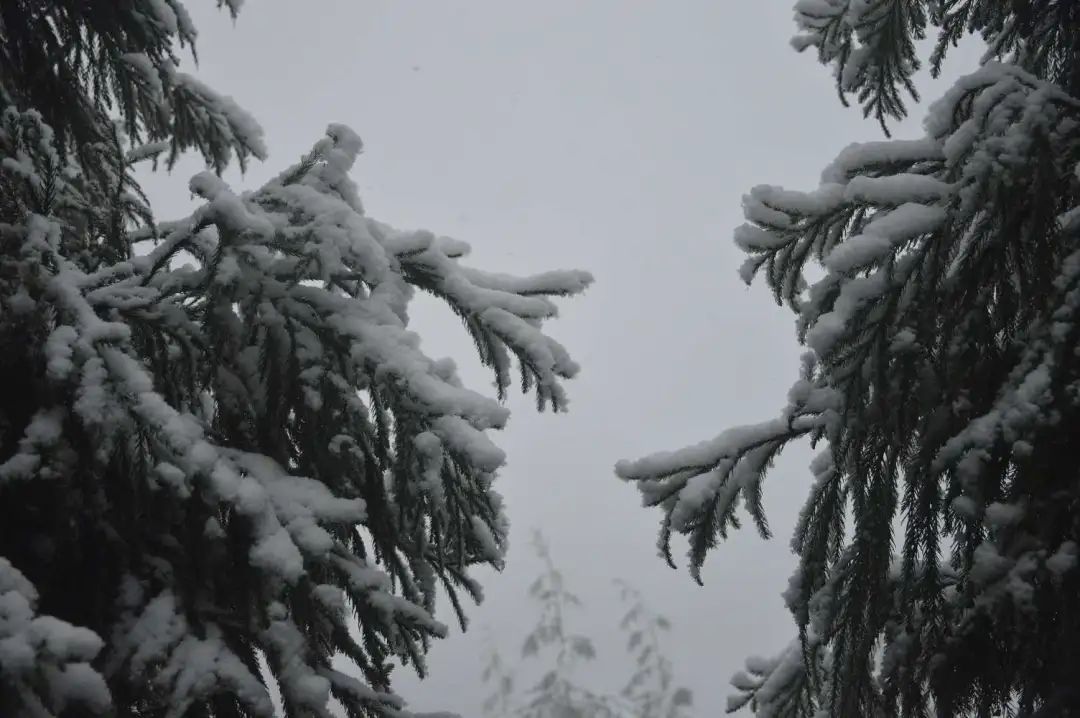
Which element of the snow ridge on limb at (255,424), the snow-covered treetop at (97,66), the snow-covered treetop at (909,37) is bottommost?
the snow ridge on limb at (255,424)

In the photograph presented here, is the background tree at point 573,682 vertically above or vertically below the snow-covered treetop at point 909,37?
above

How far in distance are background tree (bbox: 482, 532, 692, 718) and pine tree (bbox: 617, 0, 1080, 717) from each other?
60.7 feet

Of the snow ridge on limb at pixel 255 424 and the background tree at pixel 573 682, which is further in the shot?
the background tree at pixel 573 682

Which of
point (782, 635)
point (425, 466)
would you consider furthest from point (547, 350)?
point (782, 635)

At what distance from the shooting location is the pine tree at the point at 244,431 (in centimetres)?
185

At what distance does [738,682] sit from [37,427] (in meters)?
3.13

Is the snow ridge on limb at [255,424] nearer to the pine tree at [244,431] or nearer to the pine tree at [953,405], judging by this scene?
the pine tree at [244,431]

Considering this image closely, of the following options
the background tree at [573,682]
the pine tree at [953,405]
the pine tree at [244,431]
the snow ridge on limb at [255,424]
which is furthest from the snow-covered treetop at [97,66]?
the background tree at [573,682]

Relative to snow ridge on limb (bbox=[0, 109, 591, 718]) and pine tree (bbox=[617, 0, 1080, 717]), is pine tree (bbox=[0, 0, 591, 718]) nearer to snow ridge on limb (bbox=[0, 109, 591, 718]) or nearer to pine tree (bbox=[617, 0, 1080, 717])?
snow ridge on limb (bbox=[0, 109, 591, 718])

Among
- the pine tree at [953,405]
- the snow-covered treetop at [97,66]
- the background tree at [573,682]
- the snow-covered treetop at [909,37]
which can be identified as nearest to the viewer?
the pine tree at [953,405]

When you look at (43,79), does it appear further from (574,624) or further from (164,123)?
(574,624)

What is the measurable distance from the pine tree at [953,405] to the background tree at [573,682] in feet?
60.7

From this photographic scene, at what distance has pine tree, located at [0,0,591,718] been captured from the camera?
1.85 meters

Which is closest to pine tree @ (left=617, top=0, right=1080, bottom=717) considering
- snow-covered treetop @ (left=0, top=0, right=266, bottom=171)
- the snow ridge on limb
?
the snow ridge on limb
